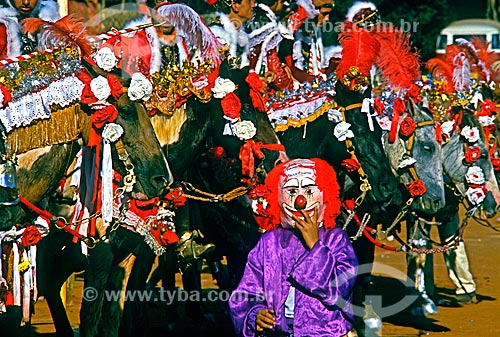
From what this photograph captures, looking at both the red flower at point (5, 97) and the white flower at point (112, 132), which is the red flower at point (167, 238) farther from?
the red flower at point (5, 97)

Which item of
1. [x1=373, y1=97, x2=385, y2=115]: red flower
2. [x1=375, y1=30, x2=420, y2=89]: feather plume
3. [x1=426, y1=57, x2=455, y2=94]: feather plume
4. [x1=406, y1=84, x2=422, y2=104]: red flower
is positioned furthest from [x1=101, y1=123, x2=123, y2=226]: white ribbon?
[x1=426, y1=57, x2=455, y2=94]: feather plume

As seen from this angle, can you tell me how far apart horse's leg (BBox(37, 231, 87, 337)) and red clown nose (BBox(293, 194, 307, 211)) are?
250 cm

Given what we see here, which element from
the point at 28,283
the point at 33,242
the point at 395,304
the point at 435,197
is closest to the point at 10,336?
the point at 28,283

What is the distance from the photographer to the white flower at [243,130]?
830 cm

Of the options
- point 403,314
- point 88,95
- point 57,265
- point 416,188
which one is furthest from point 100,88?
point 403,314

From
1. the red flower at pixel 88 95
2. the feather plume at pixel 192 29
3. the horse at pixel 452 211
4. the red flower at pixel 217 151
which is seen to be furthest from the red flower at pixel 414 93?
the red flower at pixel 88 95

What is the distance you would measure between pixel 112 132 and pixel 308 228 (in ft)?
6.56

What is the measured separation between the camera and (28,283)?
7.77 meters


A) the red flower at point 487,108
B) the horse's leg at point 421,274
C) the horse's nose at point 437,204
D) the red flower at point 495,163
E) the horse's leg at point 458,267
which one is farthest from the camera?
the horse's leg at point 458,267

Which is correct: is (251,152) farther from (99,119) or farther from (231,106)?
(99,119)

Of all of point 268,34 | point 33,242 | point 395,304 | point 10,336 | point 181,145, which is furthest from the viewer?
point 395,304

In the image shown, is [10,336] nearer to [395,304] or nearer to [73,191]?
[73,191]

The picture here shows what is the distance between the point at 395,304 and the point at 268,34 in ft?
10.2

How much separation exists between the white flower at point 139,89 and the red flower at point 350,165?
6.56 feet
